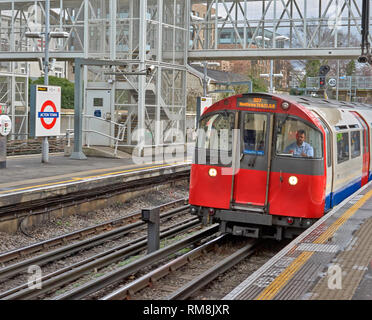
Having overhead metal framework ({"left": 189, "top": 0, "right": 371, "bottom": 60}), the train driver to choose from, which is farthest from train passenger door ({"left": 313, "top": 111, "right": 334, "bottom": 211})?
overhead metal framework ({"left": 189, "top": 0, "right": 371, "bottom": 60})

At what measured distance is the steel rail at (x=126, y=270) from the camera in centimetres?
824

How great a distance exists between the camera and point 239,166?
11.1 m

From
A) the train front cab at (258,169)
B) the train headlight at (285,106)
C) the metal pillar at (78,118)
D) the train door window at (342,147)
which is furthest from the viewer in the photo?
the metal pillar at (78,118)

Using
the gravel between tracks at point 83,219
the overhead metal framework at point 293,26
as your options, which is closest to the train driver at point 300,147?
the gravel between tracks at point 83,219

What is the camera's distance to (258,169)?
1095cm

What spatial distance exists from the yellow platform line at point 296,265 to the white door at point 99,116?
48.9 feet

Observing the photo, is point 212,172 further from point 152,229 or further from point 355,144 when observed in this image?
point 355,144

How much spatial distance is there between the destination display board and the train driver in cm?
70

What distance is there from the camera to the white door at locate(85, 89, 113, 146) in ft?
79.3

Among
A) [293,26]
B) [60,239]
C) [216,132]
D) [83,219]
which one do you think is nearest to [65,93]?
[293,26]

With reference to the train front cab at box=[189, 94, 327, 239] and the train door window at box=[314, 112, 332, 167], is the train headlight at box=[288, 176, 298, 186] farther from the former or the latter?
the train door window at box=[314, 112, 332, 167]

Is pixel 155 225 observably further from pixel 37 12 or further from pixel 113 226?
pixel 37 12

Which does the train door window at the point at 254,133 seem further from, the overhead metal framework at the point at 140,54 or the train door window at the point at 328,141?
the overhead metal framework at the point at 140,54

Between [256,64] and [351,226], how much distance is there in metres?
52.3
